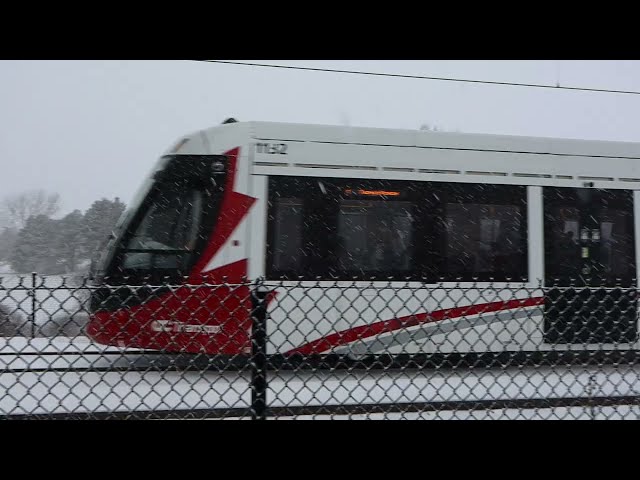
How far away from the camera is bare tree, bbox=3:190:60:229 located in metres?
11.8

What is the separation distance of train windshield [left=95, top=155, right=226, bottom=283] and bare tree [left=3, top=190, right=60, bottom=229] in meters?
5.59

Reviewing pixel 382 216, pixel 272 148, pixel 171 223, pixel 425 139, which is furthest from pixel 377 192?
pixel 171 223

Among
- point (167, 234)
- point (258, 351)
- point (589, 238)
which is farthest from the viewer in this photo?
point (589, 238)

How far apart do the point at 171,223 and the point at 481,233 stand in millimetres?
3766

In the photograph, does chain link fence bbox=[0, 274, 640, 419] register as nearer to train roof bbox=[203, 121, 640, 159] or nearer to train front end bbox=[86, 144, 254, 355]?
train front end bbox=[86, 144, 254, 355]

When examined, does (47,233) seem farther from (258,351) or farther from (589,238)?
(258,351)

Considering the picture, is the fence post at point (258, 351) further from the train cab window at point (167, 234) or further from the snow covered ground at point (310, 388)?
the train cab window at point (167, 234)

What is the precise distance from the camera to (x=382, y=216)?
735cm

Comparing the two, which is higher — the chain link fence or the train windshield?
the train windshield

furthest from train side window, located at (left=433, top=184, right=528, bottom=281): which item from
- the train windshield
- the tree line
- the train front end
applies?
the tree line
